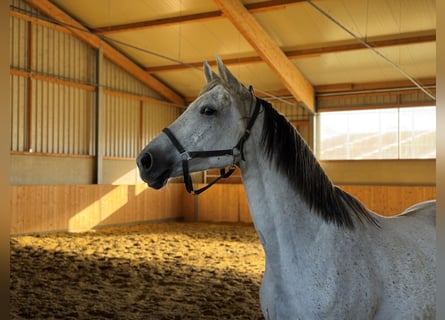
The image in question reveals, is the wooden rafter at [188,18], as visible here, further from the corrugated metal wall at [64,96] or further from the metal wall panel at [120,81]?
the metal wall panel at [120,81]

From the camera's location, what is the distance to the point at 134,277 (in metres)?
6.04

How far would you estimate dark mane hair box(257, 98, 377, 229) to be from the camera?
71.4 inches

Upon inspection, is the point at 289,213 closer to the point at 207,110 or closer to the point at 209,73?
the point at 207,110

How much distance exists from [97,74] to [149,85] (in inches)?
94.1

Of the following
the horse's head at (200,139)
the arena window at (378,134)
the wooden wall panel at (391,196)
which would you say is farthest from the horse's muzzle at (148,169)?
the arena window at (378,134)

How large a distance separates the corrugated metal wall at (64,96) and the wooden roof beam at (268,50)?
535 centimetres

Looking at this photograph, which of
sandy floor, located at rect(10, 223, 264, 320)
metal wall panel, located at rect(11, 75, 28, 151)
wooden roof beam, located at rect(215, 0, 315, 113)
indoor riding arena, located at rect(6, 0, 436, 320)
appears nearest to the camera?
sandy floor, located at rect(10, 223, 264, 320)

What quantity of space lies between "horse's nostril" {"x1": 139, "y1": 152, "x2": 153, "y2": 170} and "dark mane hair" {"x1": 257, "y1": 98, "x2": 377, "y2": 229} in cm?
49

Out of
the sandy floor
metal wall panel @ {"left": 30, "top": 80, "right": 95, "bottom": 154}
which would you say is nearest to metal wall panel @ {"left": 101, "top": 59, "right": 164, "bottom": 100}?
metal wall panel @ {"left": 30, "top": 80, "right": 95, "bottom": 154}

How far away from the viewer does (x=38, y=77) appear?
463 inches

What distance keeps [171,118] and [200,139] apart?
15.2 meters

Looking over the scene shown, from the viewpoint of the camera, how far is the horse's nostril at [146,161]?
70.6 inches

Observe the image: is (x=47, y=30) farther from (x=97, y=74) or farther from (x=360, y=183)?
(x=360, y=183)

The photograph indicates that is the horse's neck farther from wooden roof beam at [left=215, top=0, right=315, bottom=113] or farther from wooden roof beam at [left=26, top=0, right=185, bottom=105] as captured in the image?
wooden roof beam at [left=26, top=0, right=185, bottom=105]
